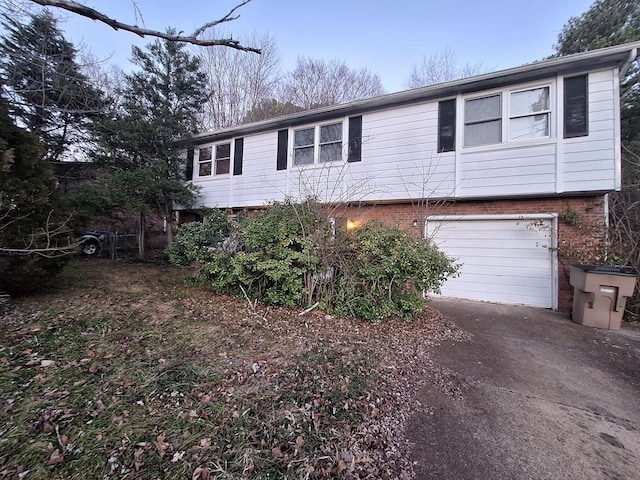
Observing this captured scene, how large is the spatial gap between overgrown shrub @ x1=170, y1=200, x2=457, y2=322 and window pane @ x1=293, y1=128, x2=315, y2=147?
3.60m

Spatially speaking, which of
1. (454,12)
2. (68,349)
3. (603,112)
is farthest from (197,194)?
(603,112)

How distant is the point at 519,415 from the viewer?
2420mm

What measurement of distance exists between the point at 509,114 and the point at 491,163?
43.8 inches

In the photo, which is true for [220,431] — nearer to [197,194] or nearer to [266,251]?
[266,251]

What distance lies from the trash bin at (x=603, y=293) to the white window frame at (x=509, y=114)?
2.82 meters

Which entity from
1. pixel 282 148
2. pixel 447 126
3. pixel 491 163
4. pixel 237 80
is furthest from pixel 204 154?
pixel 491 163

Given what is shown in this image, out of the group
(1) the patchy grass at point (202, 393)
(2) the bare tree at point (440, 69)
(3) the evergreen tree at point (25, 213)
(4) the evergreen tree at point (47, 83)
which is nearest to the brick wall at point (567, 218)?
(1) the patchy grass at point (202, 393)

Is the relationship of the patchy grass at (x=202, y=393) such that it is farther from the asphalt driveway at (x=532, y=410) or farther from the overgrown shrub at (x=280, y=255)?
the overgrown shrub at (x=280, y=255)

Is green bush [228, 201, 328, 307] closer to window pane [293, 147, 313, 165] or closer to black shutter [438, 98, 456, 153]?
→ window pane [293, 147, 313, 165]

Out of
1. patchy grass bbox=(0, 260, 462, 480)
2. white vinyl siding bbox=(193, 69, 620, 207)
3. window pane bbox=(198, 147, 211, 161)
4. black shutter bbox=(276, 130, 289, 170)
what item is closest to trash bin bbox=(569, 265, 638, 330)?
white vinyl siding bbox=(193, 69, 620, 207)

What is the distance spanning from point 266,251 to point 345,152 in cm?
408

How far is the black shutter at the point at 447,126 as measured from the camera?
21.0 feet

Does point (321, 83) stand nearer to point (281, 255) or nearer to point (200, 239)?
point (200, 239)

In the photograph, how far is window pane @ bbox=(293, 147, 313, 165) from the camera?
27.0ft
